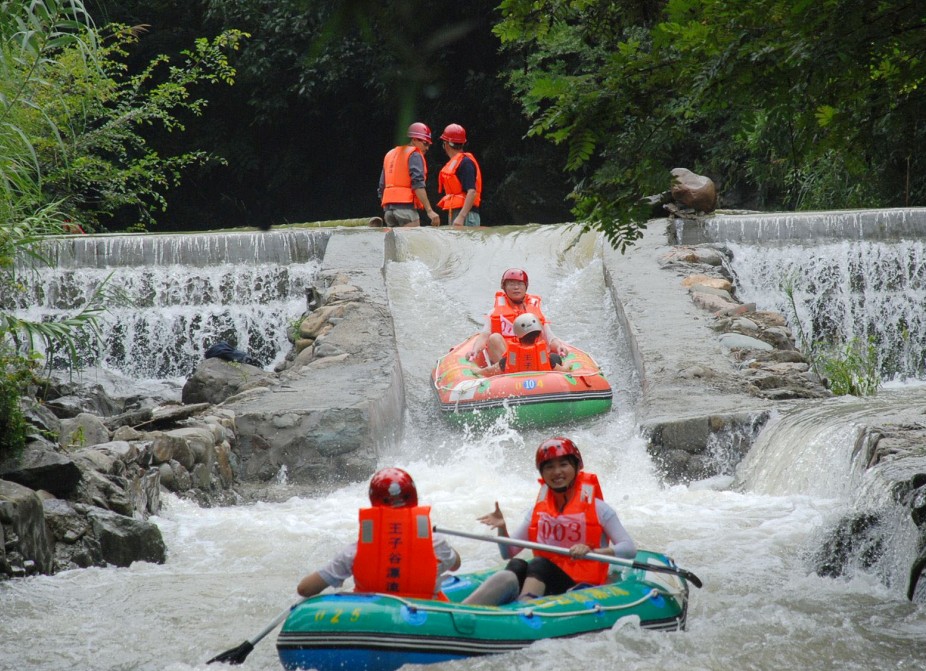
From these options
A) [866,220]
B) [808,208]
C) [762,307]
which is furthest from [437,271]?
[808,208]

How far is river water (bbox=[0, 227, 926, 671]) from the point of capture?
4.16m

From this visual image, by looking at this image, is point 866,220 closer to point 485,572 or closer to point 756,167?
Result: point 756,167

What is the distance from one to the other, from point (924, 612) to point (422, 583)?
6.97 feet

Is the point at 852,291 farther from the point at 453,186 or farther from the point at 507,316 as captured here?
the point at 453,186

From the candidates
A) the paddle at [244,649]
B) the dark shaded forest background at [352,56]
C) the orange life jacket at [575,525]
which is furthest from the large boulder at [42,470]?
the orange life jacket at [575,525]

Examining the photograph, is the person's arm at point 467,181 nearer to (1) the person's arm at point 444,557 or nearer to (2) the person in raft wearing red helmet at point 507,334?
(2) the person in raft wearing red helmet at point 507,334

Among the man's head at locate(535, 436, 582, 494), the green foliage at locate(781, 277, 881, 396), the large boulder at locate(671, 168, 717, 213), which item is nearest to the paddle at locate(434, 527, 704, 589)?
the man's head at locate(535, 436, 582, 494)

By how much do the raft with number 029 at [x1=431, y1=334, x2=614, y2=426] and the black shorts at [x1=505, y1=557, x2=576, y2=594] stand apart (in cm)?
431

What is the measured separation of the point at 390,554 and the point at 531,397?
4.91 meters

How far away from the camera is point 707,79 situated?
10.9 ft

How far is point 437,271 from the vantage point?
1305cm

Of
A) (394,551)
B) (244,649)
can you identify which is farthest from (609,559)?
(244,649)

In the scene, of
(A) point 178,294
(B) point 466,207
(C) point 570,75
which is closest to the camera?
(C) point 570,75

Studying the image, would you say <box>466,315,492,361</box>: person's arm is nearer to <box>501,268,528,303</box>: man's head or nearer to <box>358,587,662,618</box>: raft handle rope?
<box>501,268,528,303</box>: man's head
